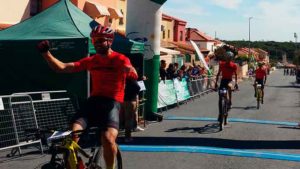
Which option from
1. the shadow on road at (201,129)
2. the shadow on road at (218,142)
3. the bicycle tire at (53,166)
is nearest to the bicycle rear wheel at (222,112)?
the shadow on road at (201,129)

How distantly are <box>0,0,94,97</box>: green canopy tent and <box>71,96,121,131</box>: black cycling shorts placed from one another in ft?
16.0

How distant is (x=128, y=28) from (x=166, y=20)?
42.0 m

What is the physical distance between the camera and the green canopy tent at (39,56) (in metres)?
10.8

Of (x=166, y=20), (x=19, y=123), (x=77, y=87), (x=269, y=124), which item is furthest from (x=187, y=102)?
(x=166, y=20)

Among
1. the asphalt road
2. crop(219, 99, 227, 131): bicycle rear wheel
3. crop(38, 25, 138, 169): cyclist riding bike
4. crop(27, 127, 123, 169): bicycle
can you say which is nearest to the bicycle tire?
crop(27, 127, 123, 169): bicycle

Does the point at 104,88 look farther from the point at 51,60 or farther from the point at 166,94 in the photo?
the point at 166,94

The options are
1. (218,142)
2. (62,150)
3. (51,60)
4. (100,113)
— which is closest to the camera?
(62,150)

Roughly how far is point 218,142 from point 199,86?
15.9 metres

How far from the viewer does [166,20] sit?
5594 centimetres

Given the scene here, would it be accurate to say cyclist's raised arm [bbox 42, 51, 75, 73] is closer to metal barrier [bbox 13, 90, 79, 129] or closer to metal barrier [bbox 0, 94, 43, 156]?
metal barrier [bbox 0, 94, 43, 156]

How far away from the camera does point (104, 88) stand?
19.6 feet

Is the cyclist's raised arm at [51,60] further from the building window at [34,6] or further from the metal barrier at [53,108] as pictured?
the building window at [34,6]

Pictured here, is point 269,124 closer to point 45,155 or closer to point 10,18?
point 45,155

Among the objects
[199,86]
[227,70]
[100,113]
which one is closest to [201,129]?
[227,70]
